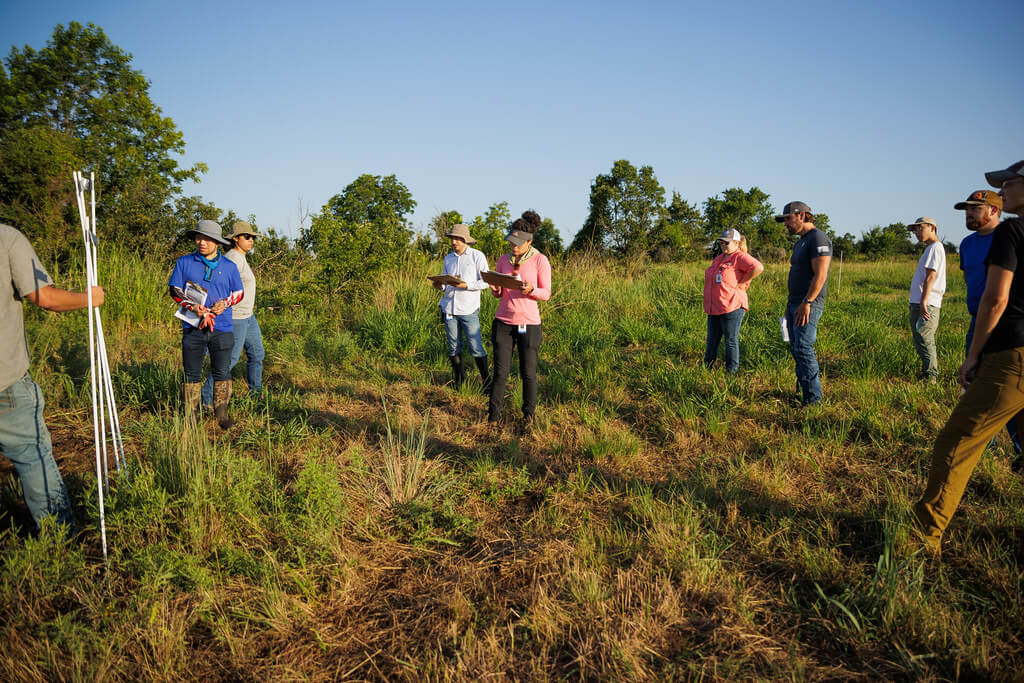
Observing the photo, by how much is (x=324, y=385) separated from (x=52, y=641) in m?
3.89

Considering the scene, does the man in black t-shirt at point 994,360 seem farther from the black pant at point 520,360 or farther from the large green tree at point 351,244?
the large green tree at point 351,244

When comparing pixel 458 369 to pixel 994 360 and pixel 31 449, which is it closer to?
pixel 31 449

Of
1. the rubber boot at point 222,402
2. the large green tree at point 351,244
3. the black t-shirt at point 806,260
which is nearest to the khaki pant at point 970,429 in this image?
the black t-shirt at point 806,260

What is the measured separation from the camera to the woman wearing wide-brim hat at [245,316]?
5273mm

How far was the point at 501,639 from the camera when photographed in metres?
2.26

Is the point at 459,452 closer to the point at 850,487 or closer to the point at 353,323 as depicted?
the point at 850,487

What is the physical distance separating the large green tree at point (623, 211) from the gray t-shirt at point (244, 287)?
25.6 feet

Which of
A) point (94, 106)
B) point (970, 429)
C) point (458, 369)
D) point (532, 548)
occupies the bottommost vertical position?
point (532, 548)

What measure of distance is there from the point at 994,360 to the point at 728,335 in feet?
11.0

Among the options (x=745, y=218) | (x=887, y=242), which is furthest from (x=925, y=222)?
(x=887, y=242)

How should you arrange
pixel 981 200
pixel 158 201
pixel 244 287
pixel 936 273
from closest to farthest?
pixel 981 200 < pixel 936 273 < pixel 244 287 < pixel 158 201

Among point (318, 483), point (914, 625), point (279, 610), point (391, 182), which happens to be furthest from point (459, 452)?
point (391, 182)

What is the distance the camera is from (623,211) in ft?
54.5

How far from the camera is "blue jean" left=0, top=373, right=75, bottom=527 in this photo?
2665 millimetres
